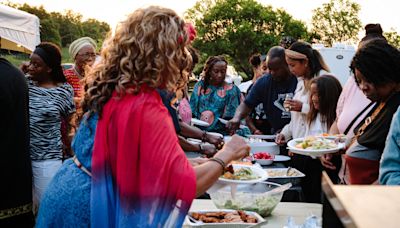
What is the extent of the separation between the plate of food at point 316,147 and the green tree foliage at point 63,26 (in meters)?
25.1

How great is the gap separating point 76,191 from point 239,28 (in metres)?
27.2

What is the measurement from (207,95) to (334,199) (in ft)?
14.2

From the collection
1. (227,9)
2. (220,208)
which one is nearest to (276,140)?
(220,208)

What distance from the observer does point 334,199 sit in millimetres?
790

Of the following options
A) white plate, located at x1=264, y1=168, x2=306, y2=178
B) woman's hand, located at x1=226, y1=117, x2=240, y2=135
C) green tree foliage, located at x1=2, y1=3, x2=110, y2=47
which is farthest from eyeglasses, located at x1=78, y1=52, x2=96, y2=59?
green tree foliage, located at x1=2, y1=3, x2=110, y2=47

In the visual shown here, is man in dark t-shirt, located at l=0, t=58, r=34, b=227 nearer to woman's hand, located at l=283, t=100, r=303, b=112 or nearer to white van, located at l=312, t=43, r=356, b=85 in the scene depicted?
woman's hand, located at l=283, t=100, r=303, b=112

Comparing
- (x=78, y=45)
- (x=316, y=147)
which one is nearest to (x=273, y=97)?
(x=316, y=147)

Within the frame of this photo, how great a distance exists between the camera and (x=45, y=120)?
3.21 m

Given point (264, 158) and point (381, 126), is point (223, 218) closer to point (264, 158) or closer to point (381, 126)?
point (381, 126)

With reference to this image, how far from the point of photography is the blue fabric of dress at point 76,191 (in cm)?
162

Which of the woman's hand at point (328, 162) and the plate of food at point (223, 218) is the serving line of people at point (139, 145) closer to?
the plate of food at point (223, 218)

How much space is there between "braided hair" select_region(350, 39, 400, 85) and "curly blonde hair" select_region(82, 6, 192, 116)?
0.99 m

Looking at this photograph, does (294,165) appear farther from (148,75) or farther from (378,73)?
(148,75)

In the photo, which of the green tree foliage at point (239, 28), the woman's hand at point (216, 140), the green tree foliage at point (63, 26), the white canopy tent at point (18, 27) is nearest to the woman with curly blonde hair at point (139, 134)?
the woman's hand at point (216, 140)
